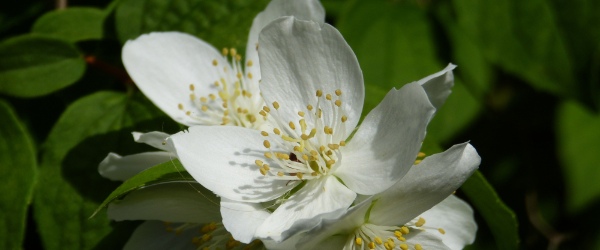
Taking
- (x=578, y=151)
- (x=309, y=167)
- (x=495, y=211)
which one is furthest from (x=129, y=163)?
(x=578, y=151)

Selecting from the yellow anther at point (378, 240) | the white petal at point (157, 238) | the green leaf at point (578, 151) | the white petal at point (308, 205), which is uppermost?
the white petal at point (308, 205)

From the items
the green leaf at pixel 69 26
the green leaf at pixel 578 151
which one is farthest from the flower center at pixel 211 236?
the green leaf at pixel 578 151

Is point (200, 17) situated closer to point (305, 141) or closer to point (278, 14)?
point (278, 14)

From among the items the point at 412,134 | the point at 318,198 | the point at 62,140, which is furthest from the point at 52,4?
the point at 412,134

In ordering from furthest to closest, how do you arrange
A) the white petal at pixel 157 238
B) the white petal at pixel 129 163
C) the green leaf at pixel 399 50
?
the green leaf at pixel 399 50 < the white petal at pixel 157 238 < the white petal at pixel 129 163

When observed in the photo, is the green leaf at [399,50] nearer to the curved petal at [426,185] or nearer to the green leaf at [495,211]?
the green leaf at [495,211]
